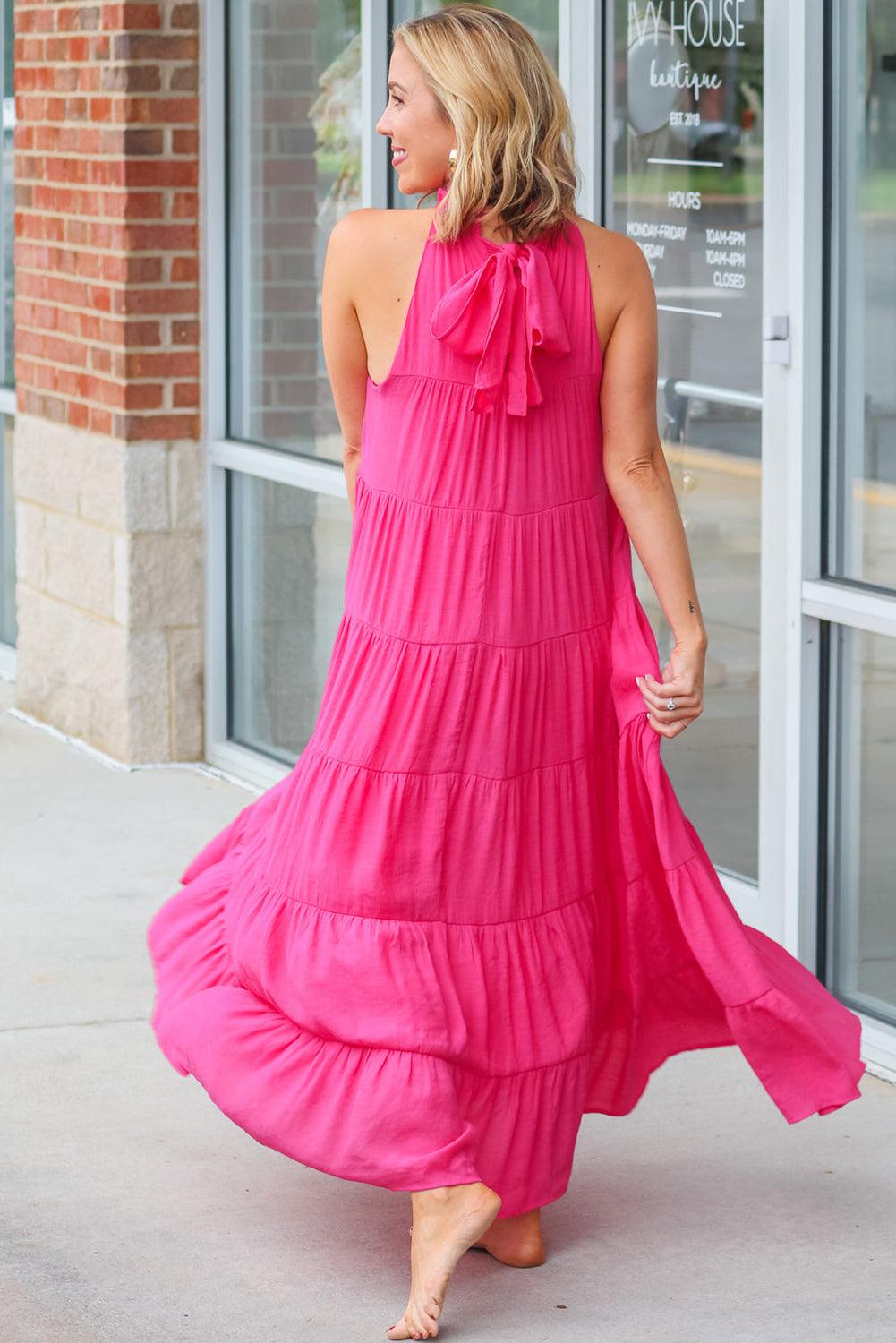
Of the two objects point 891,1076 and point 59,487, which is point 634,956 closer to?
point 891,1076

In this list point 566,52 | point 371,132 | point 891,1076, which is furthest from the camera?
point 371,132

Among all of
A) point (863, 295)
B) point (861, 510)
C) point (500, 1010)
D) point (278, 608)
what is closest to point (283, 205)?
point (278, 608)

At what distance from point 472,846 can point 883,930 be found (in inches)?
63.1

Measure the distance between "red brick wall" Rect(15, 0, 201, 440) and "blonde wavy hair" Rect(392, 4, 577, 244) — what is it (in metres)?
3.61

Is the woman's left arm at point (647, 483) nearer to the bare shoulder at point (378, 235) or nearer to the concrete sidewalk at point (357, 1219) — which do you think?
Answer: the bare shoulder at point (378, 235)

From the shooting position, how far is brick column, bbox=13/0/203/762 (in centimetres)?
692

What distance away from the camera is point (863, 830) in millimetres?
4906

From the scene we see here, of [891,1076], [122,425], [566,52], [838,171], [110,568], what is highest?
[566,52]

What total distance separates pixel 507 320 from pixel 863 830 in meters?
1.89

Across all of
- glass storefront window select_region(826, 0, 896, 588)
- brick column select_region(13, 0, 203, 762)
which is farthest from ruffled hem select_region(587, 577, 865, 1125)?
brick column select_region(13, 0, 203, 762)

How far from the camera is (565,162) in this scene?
3.45 m

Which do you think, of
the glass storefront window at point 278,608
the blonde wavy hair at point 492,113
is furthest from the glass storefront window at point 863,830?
the glass storefront window at point 278,608

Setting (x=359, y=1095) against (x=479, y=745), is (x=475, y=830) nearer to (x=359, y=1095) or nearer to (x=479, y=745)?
(x=479, y=745)

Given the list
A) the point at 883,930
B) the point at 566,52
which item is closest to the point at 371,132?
the point at 566,52
